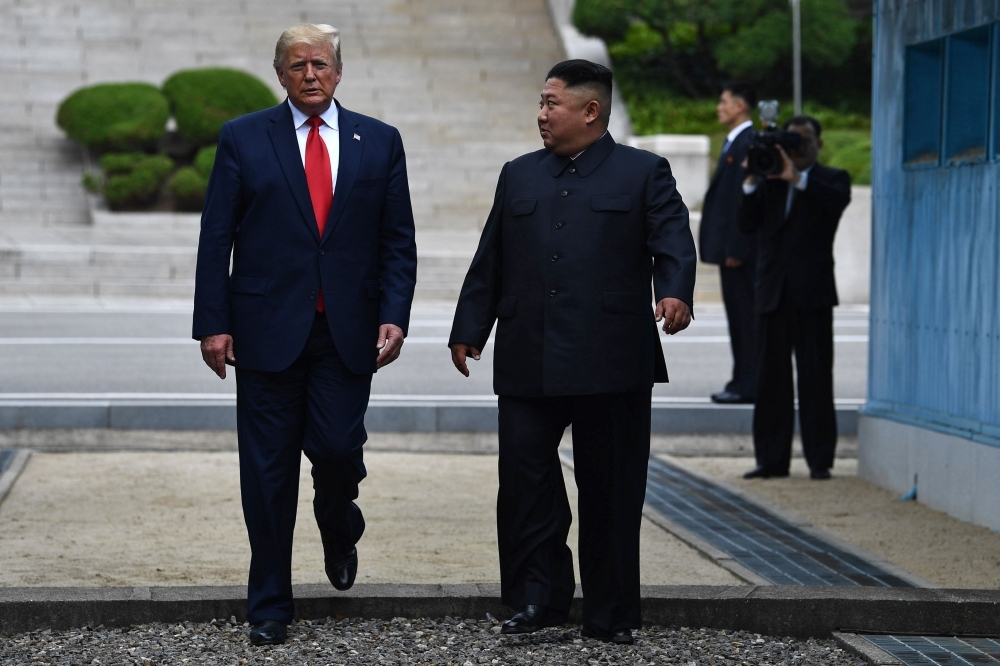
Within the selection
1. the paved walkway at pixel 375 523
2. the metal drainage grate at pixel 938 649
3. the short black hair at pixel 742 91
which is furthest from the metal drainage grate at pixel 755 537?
the short black hair at pixel 742 91

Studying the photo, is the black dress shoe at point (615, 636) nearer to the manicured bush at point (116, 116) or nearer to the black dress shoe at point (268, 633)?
the black dress shoe at point (268, 633)

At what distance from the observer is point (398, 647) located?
15.7ft

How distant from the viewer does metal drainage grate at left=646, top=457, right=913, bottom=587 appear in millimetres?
5926

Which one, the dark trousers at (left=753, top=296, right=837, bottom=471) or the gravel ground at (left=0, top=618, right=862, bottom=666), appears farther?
the dark trousers at (left=753, top=296, right=837, bottom=471)

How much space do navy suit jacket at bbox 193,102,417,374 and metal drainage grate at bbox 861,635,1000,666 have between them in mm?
1888

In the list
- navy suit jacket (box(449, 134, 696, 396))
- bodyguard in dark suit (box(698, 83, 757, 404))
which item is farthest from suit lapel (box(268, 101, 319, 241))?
bodyguard in dark suit (box(698, 83, 757, 404))

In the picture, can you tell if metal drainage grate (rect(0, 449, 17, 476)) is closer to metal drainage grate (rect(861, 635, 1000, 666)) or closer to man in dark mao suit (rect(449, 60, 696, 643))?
man in dark mao suit (rect(449, 60, 696, 643))

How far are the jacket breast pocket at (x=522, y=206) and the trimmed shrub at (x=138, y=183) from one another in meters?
17.1

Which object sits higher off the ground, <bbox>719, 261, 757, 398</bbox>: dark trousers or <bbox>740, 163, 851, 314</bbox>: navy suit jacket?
<bbox>740, 163, 851, 314</bbox>: navy suit jacket

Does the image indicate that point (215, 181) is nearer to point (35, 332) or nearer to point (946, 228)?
point (946, 228)

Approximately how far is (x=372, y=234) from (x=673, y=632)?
1.64m

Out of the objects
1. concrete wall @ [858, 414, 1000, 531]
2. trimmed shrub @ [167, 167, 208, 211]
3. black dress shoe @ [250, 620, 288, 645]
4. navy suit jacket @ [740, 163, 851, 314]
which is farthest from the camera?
trimmed shrub @ [167, 167, 208, 211]

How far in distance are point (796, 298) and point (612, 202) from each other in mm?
3675

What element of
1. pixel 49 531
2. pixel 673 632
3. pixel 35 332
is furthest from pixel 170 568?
pixel 35 332
